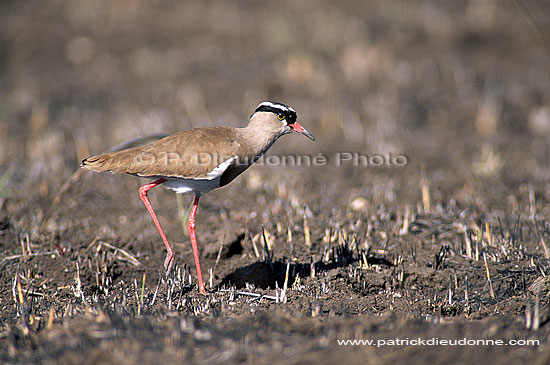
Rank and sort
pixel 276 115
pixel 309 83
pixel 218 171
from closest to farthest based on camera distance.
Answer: pixel 218 171 → pixel 276 115 → pixel 309 83

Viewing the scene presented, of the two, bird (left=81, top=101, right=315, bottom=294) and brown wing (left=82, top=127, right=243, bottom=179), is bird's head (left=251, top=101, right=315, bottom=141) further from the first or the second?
brown wing (left=82, top=127, right=243, bottom=179)

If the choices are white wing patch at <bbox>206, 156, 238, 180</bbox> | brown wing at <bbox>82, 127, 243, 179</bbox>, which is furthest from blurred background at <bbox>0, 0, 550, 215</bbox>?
white wing patch at <bbox>206, 156, 238, 180</bbox>

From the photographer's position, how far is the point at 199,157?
458cm

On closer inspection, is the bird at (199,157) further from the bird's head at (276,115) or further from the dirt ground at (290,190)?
the dirt ground at (290,190)

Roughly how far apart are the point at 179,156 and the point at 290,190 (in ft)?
7.58

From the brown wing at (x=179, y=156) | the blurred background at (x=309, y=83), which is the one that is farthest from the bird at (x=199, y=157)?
the blurred background at (x=309, y=83)

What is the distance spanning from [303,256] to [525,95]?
18.6 feet

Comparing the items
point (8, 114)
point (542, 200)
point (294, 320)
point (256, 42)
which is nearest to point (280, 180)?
point (542, 200)

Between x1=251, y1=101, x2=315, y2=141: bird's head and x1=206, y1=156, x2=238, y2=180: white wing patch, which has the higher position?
x1=251, y1=101, x2=315, y2=141: bird's head

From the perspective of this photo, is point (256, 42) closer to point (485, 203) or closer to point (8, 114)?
point (8, 114)

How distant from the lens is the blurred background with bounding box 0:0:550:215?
24.2ft

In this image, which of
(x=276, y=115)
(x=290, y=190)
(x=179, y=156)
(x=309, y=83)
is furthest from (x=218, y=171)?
(x=309, y=83)

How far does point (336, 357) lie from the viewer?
291 centimetres

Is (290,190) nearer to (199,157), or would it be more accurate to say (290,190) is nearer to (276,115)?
(276,115)
